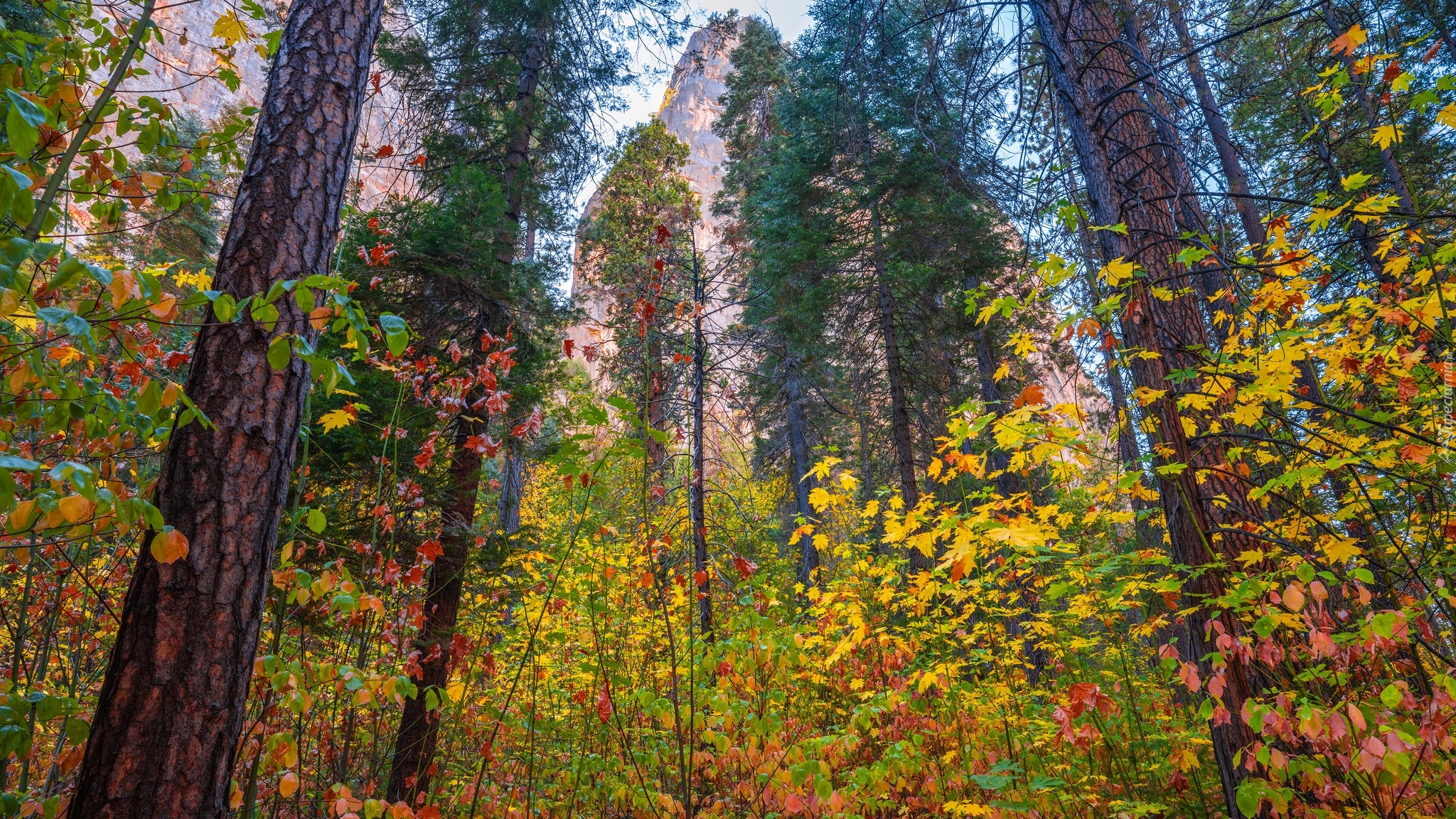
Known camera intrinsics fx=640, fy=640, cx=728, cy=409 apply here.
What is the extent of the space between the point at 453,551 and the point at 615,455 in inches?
138

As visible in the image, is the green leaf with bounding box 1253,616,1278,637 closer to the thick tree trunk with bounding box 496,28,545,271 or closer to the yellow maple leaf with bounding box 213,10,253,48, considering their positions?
the yellow maple leaf with bounding box 213,10,253,48

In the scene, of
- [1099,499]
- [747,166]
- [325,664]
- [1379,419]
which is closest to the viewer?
[325,664]

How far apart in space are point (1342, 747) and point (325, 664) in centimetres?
355

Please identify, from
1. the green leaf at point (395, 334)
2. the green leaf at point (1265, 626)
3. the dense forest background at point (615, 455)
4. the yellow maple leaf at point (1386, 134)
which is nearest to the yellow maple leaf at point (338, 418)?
the dense forest background at point (615, 455)

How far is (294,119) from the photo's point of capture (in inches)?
90.1

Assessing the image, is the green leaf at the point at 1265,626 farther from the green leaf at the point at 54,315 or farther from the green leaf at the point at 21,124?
the green leaf at the point at 21,124

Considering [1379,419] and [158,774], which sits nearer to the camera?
[158,774]

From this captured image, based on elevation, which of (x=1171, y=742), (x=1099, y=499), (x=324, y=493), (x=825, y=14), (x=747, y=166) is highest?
(x=747, y=166)

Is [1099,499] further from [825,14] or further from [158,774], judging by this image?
[158,774]

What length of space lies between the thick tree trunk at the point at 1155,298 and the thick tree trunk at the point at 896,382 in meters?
5.79

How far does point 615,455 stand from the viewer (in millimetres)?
2646

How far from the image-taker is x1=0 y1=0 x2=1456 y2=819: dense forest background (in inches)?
70.6

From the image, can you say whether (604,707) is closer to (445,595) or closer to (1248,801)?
(1248,801)

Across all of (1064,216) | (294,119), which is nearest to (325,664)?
(294,119)
